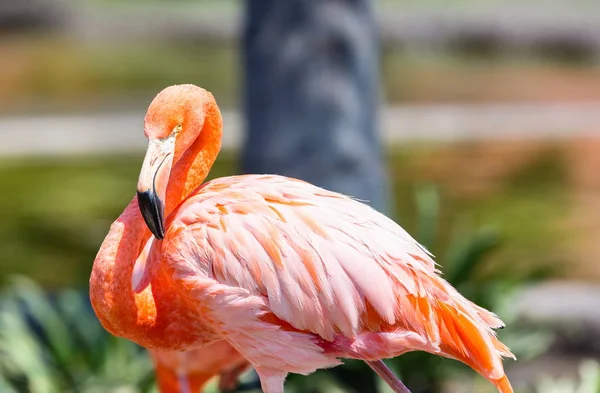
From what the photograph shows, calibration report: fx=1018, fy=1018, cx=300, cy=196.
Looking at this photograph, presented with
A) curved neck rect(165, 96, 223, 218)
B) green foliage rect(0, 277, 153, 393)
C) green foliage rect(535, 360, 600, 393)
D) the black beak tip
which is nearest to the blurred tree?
green foliage rect(0, 277, 153, 393)

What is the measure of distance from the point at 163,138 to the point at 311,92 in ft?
6.02

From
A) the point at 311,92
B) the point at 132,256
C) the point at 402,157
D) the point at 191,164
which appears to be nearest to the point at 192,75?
the point at 402,157

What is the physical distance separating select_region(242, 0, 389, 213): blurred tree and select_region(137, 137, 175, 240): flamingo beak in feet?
5.86

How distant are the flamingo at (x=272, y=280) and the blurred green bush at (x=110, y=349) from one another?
1.24 m

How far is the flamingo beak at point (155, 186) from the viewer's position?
2.50 meters

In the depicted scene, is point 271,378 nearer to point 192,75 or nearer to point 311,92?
point 311,92

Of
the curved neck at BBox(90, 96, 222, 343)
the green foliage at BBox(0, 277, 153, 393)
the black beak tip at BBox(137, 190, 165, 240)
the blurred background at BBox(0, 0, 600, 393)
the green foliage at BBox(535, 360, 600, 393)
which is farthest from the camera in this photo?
the blurred background at BBox(0, 0, 600, 393)

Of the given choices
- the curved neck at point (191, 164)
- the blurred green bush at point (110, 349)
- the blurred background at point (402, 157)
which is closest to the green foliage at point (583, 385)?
the blurred background at point (402, 157)

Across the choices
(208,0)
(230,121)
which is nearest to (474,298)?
(230,121)

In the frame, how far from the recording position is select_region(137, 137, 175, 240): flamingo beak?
8.20ft

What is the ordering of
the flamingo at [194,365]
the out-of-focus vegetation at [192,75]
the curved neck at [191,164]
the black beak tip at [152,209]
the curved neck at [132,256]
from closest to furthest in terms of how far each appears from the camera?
the black beak tip at [152,209]
the curved neck at [132,256]
the curved neck at [191,164]
the flamingo at [194,365]
the out-of-focus vegetation at [192,75]

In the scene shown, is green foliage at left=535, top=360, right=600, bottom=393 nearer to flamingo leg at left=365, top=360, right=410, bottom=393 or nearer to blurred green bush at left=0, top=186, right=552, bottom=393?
blurred green bush at left=0, top=186, right=552, bottom=393

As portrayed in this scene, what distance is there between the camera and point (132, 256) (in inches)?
108

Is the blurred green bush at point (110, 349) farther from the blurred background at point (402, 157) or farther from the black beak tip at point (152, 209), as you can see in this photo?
the black beak tip at point (152, 209)
